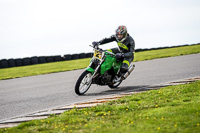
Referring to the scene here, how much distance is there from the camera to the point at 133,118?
496 cm

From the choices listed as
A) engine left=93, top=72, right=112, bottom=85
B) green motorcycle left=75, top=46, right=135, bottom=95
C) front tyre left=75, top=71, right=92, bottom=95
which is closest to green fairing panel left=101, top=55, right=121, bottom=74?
green motorcycle left=75, top=46, right=135, bottom=95

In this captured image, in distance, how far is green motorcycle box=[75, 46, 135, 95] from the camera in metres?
8.24

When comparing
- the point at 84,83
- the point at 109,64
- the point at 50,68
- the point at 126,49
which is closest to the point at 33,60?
the point at 50,68

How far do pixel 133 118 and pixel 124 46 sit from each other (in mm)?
4331

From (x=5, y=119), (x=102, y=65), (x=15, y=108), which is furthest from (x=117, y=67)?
(x=5, y=119)

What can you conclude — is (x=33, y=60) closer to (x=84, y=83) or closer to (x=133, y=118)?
(x=84, y=83)

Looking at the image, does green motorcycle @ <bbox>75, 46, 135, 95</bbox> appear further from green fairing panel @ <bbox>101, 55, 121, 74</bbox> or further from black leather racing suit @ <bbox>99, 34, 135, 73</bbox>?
black leather racing suit @ <bbox>99, 34, 135, 73</bbox>

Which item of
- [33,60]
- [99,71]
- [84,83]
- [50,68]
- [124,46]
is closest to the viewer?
[84,83]

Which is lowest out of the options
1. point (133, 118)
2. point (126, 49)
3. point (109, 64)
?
point (133, 118)

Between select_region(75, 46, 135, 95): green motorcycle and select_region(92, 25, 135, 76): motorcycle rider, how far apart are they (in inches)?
8.9

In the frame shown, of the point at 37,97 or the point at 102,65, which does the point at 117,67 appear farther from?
the point at 37,97

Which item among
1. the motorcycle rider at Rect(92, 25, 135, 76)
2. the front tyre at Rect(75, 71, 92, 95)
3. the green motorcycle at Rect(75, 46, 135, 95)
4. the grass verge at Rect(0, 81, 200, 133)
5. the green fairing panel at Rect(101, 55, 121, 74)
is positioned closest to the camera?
the grass verge at Rect(0, 81, 200, 133)

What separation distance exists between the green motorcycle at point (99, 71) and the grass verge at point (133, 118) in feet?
6.16

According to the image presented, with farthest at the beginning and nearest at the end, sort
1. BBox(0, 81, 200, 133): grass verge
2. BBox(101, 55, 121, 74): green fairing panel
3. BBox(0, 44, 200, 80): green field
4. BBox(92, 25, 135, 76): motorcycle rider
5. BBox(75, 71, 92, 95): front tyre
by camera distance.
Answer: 1. BBox(0, 44, 200, 80): green field
2. BBox(92, 25, 135, 76): motorcycle rider
3. BBox(101, 55, 121, 74): green fairing panel
4. BBox(75, 71, 92, 95): front tyre
5. BBox(0, 81, 200, 133): grass verge
